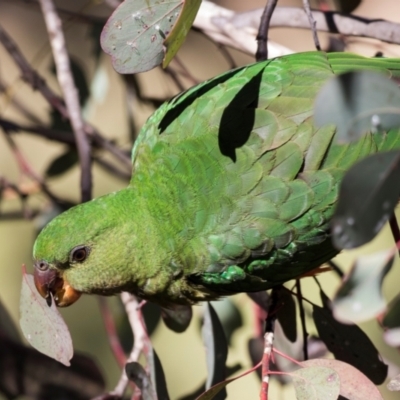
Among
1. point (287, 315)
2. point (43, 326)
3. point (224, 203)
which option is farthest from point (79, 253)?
point (287, 315)

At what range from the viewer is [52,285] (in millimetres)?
1125

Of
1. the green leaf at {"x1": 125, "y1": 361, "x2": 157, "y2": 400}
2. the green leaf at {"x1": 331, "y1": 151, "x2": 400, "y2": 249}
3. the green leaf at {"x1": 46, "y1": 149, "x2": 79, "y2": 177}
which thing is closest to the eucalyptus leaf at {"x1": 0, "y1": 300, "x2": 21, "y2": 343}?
the green leaf at {"x1": 46, "y1": 149, "x2": 79, "y2": 177}

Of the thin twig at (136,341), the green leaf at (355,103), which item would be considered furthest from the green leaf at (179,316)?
the green leaf at (355,103)

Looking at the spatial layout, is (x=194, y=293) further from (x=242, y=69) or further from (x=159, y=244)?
(x=242, y=69)

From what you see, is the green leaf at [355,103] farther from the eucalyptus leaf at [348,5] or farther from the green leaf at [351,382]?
the eucalyptus leaf at [348,5]

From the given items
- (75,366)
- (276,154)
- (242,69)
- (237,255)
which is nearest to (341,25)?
(242,69)

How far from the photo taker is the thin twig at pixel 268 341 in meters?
0.87

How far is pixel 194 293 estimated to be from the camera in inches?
45.7

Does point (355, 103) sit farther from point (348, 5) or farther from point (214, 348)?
point (348, 5)

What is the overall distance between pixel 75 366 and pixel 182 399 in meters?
0.25

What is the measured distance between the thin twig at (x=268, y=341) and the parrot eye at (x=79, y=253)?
316mm

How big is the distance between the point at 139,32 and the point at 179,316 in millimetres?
562

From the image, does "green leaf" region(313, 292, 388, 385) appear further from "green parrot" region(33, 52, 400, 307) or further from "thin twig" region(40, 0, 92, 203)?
"thin twig" region(40, 0, 92, 203)

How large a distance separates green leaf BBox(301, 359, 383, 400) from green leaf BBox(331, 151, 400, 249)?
352 millimetres
